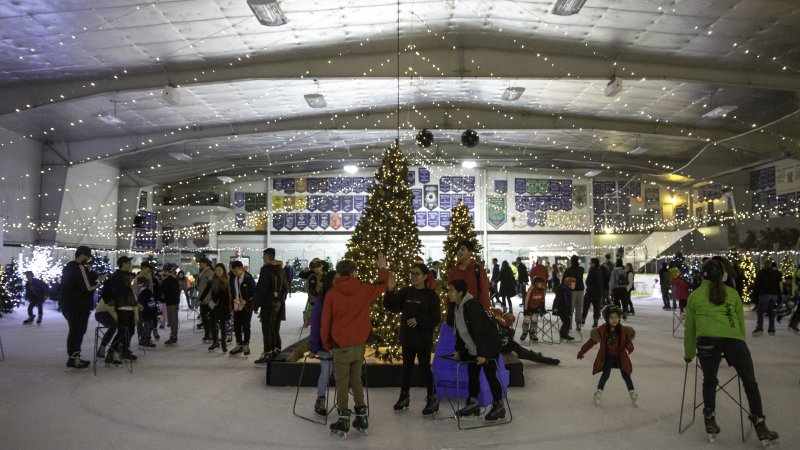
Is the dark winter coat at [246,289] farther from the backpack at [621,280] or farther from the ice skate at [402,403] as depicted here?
the backpack at [621,280]

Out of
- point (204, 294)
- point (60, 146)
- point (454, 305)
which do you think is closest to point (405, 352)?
point (454, 305)

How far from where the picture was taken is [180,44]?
13.8 metres

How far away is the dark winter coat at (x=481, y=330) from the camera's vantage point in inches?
211

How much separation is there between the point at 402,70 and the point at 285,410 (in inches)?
437

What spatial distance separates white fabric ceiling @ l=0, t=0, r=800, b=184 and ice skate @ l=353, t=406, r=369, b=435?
3.93m

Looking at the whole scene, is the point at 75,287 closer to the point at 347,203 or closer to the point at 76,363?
the point at 76,363

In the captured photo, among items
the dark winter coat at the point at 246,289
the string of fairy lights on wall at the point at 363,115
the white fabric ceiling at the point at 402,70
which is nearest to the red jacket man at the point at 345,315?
the white fabric ceiling at the point at 402,70

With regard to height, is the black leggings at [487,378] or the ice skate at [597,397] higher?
the black leggings at [487,378]

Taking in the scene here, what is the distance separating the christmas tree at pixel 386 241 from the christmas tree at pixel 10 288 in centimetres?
1195

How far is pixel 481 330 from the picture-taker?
5383 mm

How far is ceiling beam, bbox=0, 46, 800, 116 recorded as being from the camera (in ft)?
49.0

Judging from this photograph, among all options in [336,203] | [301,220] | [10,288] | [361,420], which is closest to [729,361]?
[361,420]

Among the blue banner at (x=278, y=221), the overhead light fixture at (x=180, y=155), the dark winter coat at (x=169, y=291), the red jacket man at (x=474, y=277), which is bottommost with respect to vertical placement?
the dark winter coat at (x=169, y=291)

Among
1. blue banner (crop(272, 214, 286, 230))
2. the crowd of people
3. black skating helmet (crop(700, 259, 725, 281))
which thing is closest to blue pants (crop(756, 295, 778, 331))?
the crowd of people
